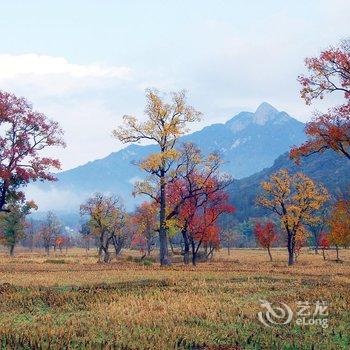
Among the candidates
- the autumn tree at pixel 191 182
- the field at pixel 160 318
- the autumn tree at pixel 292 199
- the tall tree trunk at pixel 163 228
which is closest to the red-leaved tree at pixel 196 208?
the autumn tree at pixel 191 182

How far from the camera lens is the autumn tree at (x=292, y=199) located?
6056cm

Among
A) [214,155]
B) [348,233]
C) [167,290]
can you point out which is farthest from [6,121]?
[348,233]

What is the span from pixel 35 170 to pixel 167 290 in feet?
72.0

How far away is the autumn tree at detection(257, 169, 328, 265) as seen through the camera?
60.6m

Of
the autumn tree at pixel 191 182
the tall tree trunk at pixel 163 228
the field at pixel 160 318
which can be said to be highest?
the autumn tree at pixel 191 182

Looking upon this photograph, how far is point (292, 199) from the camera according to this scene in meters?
62.6

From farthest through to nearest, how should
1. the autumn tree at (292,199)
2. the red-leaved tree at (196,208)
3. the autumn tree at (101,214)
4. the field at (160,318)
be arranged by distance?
the autumn tree at (101,214), the autumn tree at (292,199), the red-leaved tree at (196,208), the field at (160,318)

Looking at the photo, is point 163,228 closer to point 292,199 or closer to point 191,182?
point 191,182

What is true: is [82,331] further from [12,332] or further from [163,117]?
[163,117]

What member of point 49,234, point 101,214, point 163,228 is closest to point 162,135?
point 163,228

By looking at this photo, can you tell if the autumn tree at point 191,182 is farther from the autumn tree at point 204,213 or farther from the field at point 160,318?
the field at point 160,318

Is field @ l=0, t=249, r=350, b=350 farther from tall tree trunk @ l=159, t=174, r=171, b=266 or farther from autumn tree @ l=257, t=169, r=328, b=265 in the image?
autumn tree @ l=257, t=169, r=328, b=265

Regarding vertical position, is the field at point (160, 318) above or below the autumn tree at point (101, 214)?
below

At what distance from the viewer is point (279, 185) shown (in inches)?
2435
